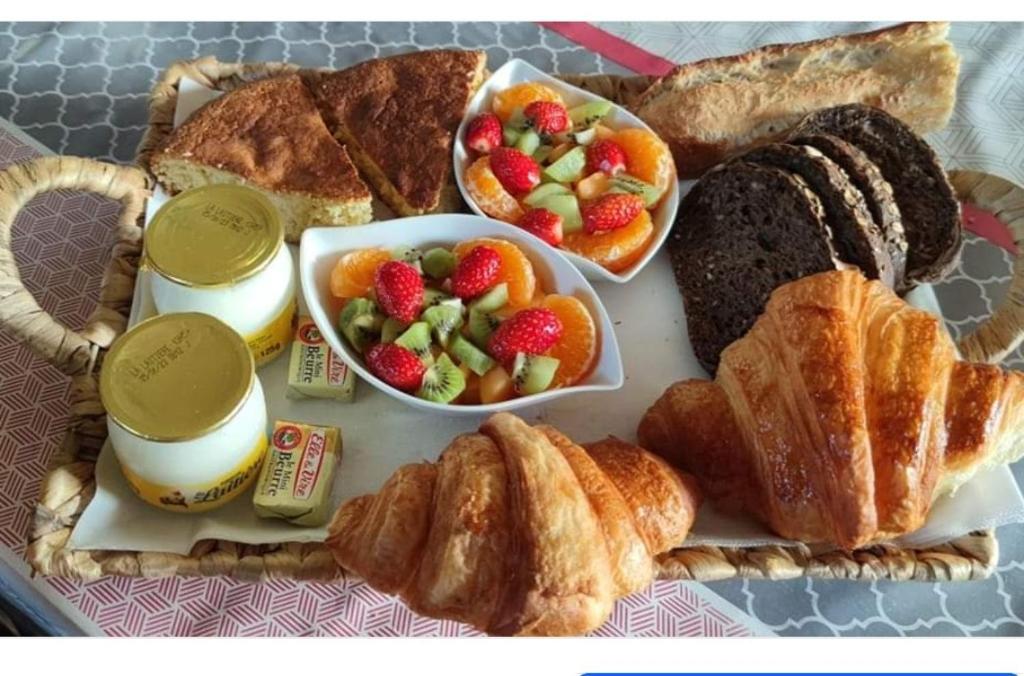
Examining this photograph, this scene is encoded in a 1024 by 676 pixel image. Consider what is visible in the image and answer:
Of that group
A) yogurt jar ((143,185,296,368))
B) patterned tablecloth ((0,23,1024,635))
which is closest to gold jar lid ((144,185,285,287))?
yogurt jar ((143,185,296,368))

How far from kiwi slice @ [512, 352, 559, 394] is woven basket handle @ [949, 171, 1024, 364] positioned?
0.74m

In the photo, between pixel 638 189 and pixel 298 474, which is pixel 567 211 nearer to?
pixel 638 189

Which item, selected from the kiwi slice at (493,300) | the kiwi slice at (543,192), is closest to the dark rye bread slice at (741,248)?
the kiwi slice at (543,192)

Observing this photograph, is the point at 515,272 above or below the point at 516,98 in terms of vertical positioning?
below

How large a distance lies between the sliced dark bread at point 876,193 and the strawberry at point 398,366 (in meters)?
0.83

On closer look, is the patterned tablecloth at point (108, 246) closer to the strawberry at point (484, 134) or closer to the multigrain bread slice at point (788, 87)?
the multigrain bread slice at point (788, 87)

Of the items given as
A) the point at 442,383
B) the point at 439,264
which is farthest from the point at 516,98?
the point at 442,383

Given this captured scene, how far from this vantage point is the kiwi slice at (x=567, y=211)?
187 cm

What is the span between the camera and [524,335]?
64.6 inches


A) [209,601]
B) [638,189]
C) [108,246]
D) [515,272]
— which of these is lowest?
[209,601]

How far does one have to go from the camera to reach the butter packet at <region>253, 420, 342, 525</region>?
5.01ft

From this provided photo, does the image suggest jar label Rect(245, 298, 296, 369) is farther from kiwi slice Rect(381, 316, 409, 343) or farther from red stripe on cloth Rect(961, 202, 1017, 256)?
red stripe on cloth Rect(961, 202, 1017, 256)

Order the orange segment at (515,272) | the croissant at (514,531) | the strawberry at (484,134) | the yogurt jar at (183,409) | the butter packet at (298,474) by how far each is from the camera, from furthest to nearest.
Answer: the strawberry at (484,134) → the orange segment at (515,272) → the butter packet at (298,474) → the yogurt jar at (183,409) → the croissant at (514,531)

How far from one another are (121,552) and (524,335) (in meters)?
0.70
